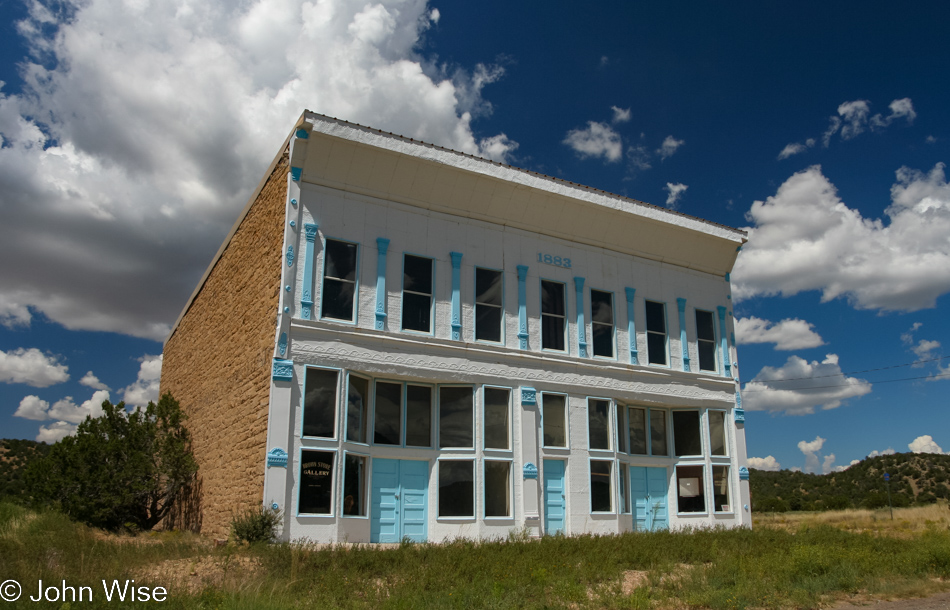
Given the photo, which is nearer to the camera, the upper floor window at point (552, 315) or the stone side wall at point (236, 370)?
the stone side wall at point (236, 370)

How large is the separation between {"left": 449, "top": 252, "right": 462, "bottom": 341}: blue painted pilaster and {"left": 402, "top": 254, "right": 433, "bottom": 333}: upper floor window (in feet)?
2.01

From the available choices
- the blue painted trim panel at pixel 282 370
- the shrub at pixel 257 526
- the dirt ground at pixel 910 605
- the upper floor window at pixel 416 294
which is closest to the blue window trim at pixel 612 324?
the upper floor window at pixel 416 294

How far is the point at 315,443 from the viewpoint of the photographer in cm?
1480

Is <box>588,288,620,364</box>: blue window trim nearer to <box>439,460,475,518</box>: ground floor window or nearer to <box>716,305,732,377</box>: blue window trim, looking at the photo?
<box>716,305,732,377</box>: blue window trim

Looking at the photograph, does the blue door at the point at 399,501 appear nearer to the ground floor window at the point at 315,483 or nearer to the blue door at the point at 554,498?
the ground floor window at the point at 315,483

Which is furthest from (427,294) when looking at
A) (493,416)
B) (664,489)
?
(664,489)

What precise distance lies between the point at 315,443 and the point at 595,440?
7.86 meters

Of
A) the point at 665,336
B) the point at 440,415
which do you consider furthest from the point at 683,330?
the point at 440,415

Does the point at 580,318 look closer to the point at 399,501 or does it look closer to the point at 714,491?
the point at 714,491

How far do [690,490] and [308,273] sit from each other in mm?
12875

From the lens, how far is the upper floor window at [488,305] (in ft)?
58.9

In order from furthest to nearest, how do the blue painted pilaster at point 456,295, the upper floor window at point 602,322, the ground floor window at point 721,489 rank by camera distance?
1. the ground floor window at point 721,489
2. the upper floor window at point 602,322
3. the blue painted pilaster at point 456,295

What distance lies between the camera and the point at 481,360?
17.5 metres

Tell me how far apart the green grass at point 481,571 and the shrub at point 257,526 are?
57 centimetres
